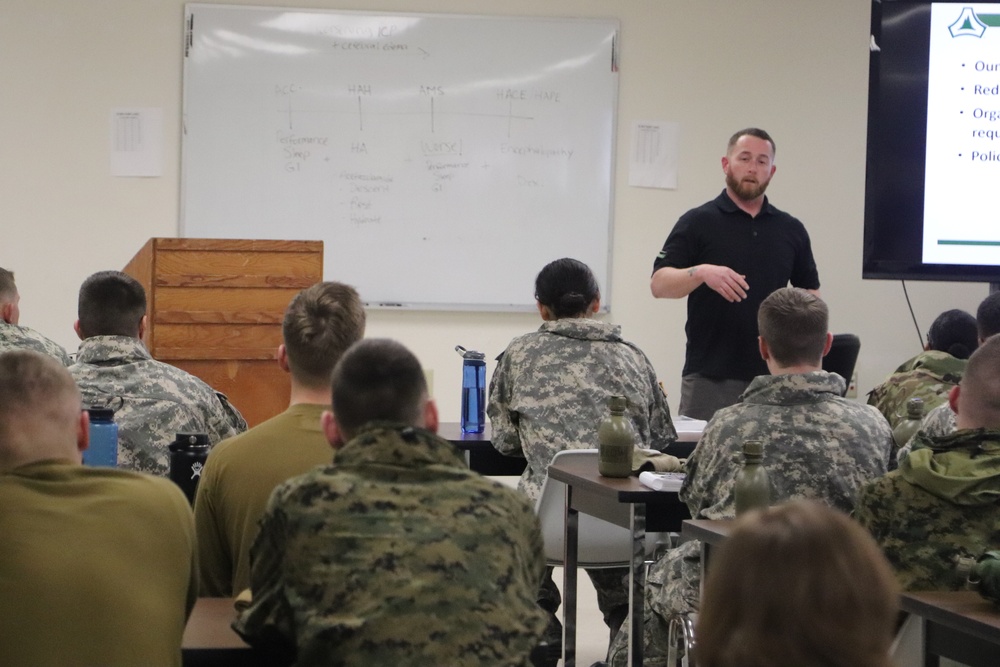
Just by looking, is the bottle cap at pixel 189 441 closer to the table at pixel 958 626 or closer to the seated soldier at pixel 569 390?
the table at pixel 958 626

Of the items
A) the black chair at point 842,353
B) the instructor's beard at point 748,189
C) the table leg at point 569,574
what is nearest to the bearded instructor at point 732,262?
the instructor's beard at point 748,189

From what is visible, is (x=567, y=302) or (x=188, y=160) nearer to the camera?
(x=567, y=302)

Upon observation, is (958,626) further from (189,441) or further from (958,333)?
(958,333)

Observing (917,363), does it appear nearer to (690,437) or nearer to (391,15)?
(690,437)

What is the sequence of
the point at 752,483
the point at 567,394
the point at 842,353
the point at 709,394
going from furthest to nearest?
the point at 842,353
the point at 709,394
the point at 567,394
the point at 752,483

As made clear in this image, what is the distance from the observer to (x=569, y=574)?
346 cm

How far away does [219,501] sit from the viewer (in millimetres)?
2254

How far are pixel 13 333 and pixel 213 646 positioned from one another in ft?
8.38

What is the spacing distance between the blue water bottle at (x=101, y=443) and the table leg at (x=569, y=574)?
1340 mm

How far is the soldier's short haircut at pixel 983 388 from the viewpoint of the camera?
2.39m

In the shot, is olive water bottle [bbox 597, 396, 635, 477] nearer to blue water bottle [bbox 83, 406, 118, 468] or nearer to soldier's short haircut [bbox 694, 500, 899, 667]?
blue water bottle [bbox 83, 406, 118, 468]

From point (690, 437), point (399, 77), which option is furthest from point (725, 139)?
point (690, 437)

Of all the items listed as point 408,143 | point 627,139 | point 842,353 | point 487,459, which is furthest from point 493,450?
point 627,139

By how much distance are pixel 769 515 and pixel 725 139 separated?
557 cm
